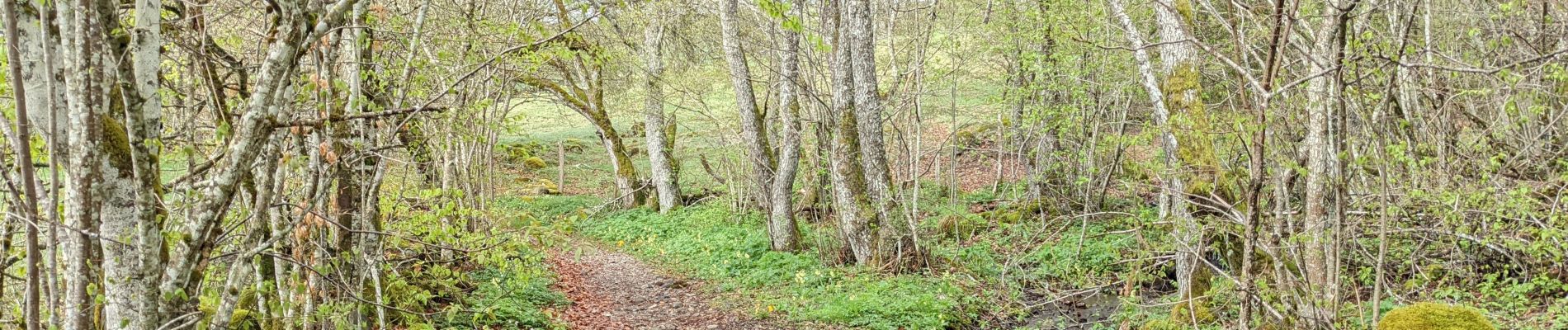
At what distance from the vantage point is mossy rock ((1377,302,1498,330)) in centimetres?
538

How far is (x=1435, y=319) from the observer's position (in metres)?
5.43

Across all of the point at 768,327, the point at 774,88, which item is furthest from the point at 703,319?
the point at 774,88

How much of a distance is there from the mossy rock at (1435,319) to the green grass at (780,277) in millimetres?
3912

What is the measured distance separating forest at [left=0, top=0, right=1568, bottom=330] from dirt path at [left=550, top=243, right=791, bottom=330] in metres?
0.06

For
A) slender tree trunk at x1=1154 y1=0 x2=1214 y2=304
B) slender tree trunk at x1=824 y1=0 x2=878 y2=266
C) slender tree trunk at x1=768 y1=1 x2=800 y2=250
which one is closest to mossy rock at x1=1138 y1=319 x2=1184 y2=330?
slender tree trunk at x1=1154 y1=0 x2=1214 y2=304

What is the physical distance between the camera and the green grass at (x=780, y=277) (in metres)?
9.03

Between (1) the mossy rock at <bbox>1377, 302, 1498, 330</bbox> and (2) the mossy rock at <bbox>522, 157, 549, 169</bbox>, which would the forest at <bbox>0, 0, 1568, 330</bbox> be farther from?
(2) the mossy rock at <bbox>522, 157, 549, 169</bbox>

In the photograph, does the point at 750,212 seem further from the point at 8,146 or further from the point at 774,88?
the point at 8,146

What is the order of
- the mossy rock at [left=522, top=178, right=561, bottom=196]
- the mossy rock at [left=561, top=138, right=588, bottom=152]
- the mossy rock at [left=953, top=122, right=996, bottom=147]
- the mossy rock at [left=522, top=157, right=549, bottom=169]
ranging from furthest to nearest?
the mossy rock at [left=561, top=138, right=588, bottom=152] < the mossy rock at [left=522, top=157, right=549, bottom=169] < the mossy rock at [left=522, top=178, right=561, bottom=196] < the mossy rock at [left=953, top=122, right=996, bottom=147]

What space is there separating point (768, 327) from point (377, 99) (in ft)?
15.0

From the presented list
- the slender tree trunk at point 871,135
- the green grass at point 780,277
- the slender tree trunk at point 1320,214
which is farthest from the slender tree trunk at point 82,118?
the slender tree trunk at point 871,135

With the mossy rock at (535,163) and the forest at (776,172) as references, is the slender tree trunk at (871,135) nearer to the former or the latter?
the forest at (776,172)

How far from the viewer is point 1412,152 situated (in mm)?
8086

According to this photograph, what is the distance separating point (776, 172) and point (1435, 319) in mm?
8650
